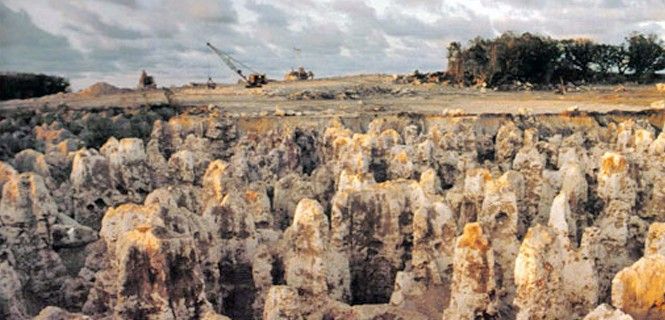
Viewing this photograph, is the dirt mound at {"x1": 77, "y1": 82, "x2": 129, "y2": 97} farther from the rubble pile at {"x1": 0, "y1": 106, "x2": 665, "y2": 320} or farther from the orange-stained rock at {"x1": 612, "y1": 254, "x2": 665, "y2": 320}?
the orange-stained rock at {"x1": 612, "y1": 254, "x2": 665, "y2": 320}

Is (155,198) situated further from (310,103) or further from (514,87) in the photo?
(514,87)

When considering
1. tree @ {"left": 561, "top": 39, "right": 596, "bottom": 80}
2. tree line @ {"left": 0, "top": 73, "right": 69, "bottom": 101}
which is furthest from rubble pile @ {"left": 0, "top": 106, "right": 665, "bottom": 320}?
tree @ {"left": 561, "top": 39, "right": 596, "bottom": 80}

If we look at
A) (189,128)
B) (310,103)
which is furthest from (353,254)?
(310,103)

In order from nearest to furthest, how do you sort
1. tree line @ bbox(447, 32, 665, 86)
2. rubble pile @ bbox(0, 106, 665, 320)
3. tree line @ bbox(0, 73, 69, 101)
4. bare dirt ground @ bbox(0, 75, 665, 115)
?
rubble pile @ bbox(0, 106, 665, 320) < bare dirt ground @ bbox(0, 75, 665, 115) < tree line @ bbox(0, 73, 69, 101) < tree line @ bbox(447, 32, 665, 86)

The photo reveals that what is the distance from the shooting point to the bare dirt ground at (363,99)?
3959 cm

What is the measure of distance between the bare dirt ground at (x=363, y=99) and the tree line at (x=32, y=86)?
92 centimetres

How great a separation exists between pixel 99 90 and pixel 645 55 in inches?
1453

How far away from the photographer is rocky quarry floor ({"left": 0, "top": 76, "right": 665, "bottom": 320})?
424 inches

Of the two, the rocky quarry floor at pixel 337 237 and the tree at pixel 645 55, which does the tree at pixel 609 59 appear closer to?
the tree at pixel 645 55

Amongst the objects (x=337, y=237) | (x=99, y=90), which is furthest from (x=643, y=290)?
(x=99, y=90)

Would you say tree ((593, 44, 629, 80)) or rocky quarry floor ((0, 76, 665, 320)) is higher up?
tree ((593, 44, 629, 80))

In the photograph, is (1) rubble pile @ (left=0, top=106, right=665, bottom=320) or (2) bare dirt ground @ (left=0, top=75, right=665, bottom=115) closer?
(1) rubble pile @ (left=0, top=106, right=665, bottom=320)

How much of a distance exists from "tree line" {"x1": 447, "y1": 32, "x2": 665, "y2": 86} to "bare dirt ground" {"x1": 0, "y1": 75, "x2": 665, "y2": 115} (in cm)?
293

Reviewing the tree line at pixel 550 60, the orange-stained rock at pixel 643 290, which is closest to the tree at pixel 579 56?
the tree line at pixel 550 60
